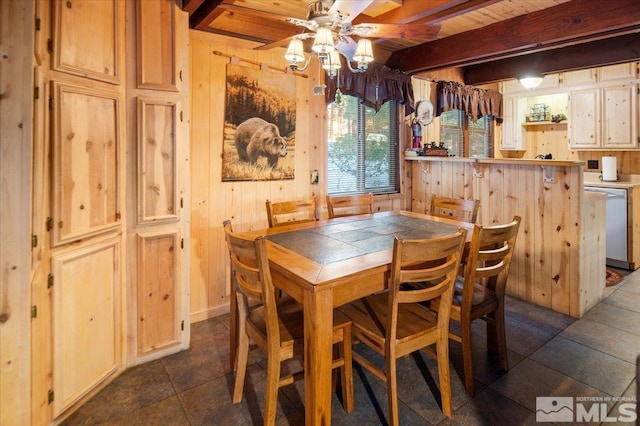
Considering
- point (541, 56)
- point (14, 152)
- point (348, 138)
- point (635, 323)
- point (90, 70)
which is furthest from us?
point (541, 56)

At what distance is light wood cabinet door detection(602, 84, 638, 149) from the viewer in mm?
4395

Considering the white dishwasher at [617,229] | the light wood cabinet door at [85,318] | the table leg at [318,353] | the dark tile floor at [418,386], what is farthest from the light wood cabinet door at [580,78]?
the light wood cabinet door at [85,318]

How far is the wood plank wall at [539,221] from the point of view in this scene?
2891 mm

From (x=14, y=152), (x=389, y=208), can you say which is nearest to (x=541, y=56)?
(x=389, y=208)

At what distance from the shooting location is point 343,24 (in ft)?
6.58

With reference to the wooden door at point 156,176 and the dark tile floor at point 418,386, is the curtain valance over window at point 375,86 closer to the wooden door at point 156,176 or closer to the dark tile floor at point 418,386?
the wooden door at point 156,176

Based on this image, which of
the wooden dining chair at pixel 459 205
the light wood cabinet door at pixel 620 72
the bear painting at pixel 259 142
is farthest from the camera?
the light wood cabinet door at pixel 620 72

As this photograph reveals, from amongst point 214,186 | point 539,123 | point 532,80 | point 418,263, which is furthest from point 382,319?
point 539,123

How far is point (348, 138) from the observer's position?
152 inches

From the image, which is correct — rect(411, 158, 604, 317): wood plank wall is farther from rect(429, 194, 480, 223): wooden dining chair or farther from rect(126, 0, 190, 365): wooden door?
rect(126, 0, 190, 365): wooden door

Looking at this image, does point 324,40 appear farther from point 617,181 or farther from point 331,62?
point 617,181

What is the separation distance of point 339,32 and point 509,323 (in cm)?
247

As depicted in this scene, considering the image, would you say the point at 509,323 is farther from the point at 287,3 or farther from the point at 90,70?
the point at 90,70

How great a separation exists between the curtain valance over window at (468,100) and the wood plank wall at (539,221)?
3.85 feet
